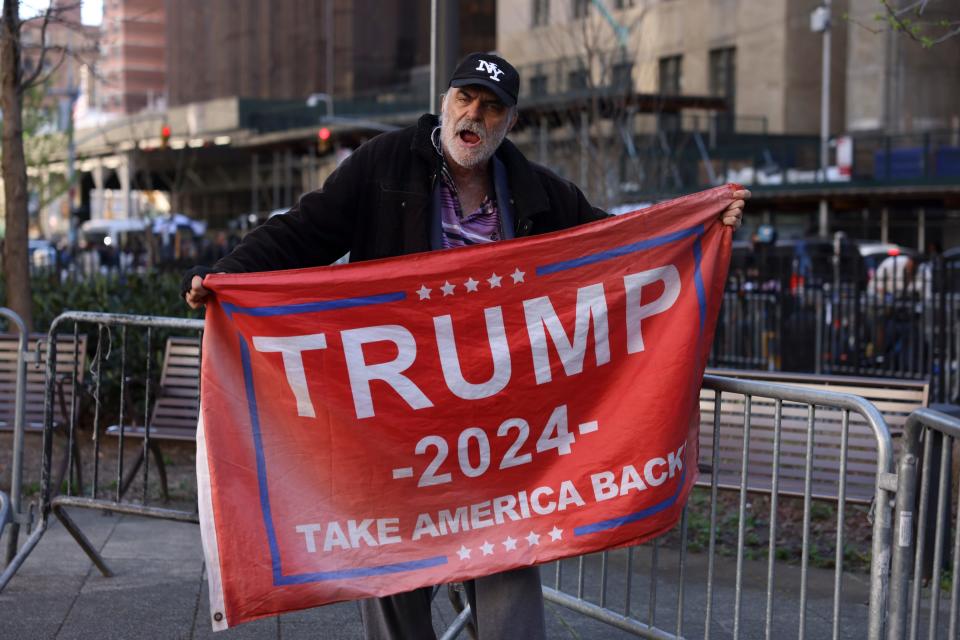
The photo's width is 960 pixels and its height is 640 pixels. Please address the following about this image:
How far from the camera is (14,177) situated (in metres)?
11.4

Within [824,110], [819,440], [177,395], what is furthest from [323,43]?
[819,440]

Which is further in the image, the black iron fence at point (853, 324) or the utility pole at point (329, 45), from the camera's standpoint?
the utility pole at point (329, 45)

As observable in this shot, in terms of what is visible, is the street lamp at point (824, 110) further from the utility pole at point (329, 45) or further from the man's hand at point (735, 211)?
the utility pole at point (329, 45)

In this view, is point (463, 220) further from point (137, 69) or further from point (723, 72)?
point (137, 69)

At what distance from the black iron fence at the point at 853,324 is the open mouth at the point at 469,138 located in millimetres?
8258

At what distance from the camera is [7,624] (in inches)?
226

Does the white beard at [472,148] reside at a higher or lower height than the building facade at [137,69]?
lower

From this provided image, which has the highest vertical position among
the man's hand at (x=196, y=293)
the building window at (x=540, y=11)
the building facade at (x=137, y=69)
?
the building facade at (x=137, y=69)

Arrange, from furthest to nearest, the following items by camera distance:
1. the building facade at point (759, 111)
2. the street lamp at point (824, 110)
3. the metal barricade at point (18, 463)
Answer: the street lamp at point (824, 110)
the building facade at point (759, 111)
the metal barricade at point (18, 463)

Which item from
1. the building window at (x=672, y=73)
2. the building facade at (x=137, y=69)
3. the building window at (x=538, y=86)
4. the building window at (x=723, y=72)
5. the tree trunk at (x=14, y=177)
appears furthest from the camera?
the building facade at (x=137, y=69)

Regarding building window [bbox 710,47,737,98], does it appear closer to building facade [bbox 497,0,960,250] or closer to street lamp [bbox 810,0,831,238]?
building facade [bbox 497,0,960,250]

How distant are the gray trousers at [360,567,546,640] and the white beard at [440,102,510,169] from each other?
128 cm

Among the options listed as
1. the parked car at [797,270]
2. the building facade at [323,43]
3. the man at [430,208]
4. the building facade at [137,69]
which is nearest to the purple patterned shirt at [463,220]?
the man at [430,208]

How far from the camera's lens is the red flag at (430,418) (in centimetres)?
423
